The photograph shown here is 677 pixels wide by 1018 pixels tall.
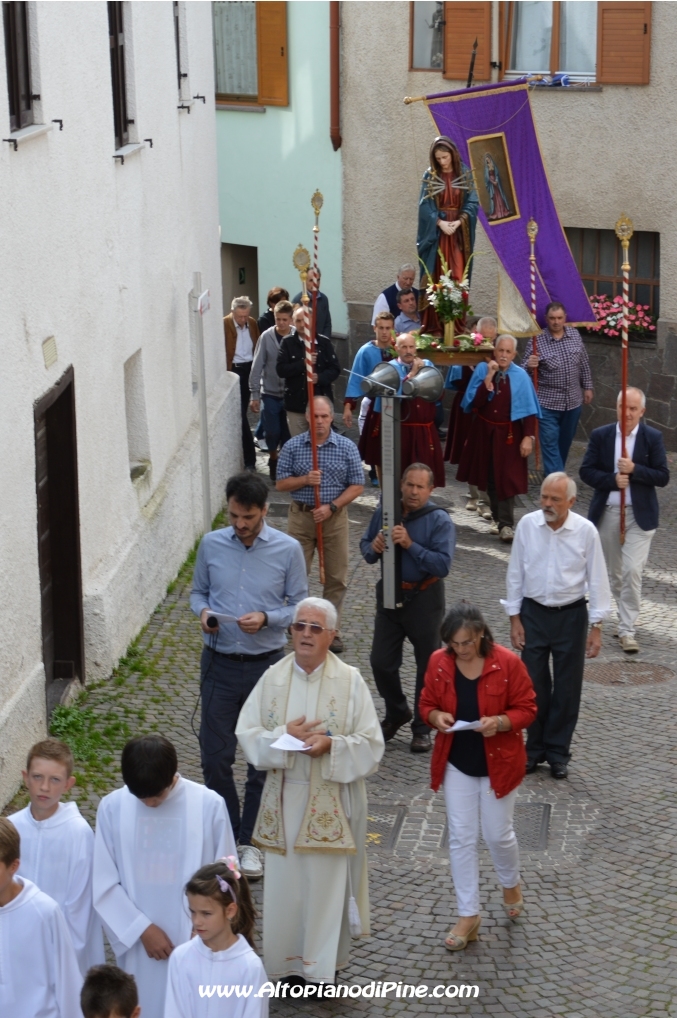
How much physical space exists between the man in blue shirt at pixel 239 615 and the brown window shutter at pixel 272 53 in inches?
538

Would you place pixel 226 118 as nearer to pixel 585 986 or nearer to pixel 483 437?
pixel 483 437

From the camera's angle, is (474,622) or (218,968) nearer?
(218,968)

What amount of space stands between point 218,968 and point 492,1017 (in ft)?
5.94

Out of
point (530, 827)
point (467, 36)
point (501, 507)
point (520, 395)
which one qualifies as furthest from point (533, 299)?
point (530, 827)

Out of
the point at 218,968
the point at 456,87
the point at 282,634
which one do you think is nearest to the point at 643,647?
the point at 282,634

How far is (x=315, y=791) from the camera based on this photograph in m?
6.50

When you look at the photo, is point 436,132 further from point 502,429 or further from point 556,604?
point 556,604

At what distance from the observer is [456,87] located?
18.5 m

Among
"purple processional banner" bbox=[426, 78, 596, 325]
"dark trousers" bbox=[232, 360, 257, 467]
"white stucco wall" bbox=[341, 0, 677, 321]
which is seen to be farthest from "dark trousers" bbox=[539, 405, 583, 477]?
"dark trousers" bbox=[232, 360, 257, 467]

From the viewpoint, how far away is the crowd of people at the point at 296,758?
530 cm

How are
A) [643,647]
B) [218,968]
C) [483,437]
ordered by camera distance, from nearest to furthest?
[218,968] → [643,647] → [483,437]

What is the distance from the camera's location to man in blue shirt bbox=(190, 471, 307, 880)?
7.59 m

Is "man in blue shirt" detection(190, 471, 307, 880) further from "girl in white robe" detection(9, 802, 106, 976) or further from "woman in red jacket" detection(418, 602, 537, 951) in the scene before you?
"girl in white robe" detection(9, 802, 106, 976)

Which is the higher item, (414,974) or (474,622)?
(474,622)
